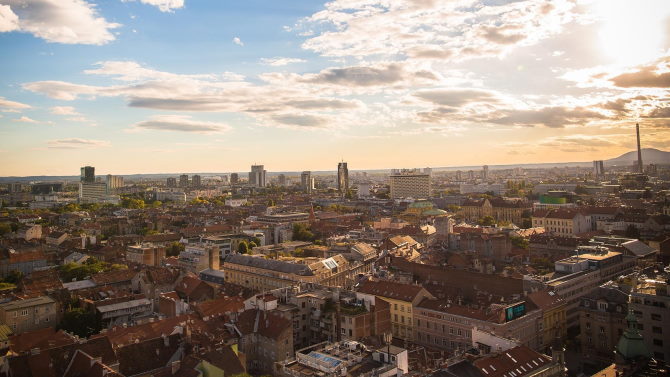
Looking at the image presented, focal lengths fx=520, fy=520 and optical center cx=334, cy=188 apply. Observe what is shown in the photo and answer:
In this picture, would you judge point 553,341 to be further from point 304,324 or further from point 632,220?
point 632,220

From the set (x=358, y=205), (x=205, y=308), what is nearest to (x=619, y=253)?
(x=205, y=308)

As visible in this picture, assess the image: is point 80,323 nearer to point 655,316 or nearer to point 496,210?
point 655,316

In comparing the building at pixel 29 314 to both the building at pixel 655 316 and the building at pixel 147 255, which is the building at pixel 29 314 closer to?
the building at pixel 147 255

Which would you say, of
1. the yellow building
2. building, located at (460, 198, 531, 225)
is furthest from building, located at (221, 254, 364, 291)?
building, located at (460, 198, 531, 225)

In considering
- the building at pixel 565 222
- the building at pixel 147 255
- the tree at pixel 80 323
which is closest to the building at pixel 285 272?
the building at pixel 147 255

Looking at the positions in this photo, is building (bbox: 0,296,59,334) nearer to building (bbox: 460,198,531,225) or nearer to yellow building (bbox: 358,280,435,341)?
yellow building (bbox: 358,280,435,341)

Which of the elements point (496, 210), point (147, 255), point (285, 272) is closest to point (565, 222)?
point (496, 210)
